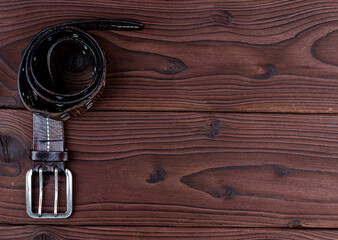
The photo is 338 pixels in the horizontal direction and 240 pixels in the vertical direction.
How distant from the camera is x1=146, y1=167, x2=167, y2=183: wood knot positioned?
611mm

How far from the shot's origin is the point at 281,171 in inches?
24.4

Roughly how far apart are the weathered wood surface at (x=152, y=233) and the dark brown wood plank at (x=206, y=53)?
0.25m

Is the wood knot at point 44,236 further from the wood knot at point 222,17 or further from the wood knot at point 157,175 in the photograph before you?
the wood knot at point 222,17

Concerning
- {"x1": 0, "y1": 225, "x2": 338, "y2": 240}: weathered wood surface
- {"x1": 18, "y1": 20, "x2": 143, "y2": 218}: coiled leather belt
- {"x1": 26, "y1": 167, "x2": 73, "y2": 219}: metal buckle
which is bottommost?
{"x1": 0, "y1": 225, "x2": 338, "y2": 240}: weathered wood surface

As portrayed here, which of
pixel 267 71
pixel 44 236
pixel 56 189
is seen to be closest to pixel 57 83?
pixel 56 189

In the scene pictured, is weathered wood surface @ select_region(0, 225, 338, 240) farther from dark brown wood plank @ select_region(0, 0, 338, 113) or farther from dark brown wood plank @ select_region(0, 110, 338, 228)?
dark brown wood plank @ select_region(0, 0, 338, 113)

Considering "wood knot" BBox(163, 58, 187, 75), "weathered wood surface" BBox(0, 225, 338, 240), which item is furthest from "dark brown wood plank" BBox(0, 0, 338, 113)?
"weathered wood surface" BBox(0, 225, 338, 240)

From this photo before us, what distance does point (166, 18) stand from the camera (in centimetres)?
62

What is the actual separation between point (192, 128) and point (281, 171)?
21 cm

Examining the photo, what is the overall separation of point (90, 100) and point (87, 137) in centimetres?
10

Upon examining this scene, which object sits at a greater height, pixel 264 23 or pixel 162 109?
pixel 264 23

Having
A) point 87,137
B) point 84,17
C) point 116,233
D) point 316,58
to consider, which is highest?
point 84,17

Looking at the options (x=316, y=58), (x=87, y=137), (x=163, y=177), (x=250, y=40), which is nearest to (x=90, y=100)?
(x=87, y=137)

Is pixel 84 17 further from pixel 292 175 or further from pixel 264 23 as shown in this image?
pixel 292 175
